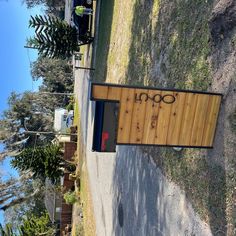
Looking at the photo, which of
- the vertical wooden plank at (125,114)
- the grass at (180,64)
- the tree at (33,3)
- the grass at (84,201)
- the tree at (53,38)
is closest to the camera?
the vertical wooden plank at (125,114)

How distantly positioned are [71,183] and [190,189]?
14630 millimetres

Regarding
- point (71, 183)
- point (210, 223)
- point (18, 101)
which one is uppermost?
point (210, 223)

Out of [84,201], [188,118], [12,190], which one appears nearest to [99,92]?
[188,118]

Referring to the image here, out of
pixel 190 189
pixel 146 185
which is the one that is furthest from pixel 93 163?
pixel 190 189

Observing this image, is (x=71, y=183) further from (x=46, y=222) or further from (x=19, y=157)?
(x=19, y=157)

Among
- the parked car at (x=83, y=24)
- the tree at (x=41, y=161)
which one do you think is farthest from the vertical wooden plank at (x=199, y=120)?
the tree at (x=41, y=161)

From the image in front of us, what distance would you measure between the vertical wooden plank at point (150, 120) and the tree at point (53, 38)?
10.8m

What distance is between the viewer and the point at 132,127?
17.7 ft

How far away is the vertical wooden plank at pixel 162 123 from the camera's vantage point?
17.2 ft

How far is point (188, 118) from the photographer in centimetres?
533

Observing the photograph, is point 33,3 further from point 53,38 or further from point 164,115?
point 164,115

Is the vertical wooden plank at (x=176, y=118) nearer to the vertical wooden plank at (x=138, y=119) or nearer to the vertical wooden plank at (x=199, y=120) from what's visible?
the vertical wooden plank at (x=199, y=120)

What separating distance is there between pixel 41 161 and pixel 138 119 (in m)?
12.0

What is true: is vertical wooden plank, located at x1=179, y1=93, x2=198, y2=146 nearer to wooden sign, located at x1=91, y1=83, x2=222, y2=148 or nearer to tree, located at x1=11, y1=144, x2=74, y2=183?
wooden sign, located at x1=91, y1=83, x2=222, y2=148
